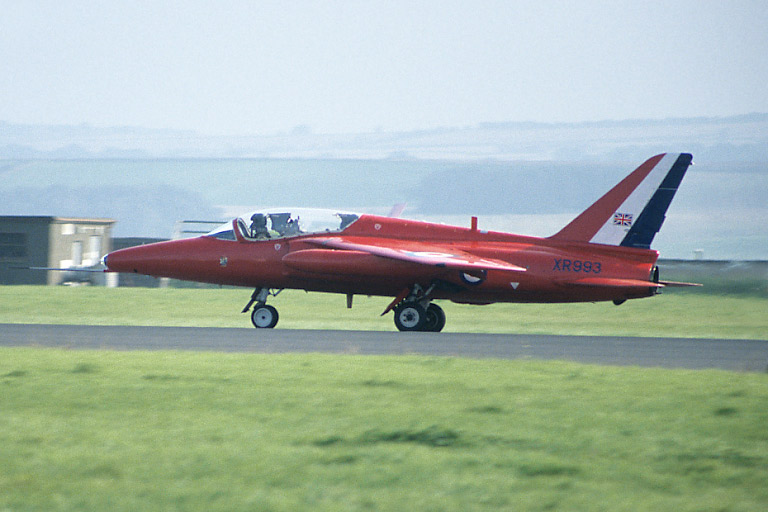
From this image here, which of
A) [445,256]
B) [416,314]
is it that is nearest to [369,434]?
[445,256]

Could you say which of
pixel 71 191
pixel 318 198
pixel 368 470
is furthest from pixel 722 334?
pixel 71 191

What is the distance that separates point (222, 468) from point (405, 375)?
4.49 meters

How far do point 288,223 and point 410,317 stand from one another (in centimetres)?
348

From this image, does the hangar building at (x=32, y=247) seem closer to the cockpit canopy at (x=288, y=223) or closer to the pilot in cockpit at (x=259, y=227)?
the cockpit canopy at (x=288, y=223)

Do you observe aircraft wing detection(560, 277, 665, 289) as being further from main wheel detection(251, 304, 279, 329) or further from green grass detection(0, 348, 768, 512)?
green grass detection(0, 348, 768, 512)

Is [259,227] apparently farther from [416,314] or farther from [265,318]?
[416,314]

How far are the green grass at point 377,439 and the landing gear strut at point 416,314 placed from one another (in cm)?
870

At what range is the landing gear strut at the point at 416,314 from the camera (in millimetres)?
20078

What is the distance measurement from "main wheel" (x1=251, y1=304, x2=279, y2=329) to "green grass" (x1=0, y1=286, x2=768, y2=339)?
2.38m

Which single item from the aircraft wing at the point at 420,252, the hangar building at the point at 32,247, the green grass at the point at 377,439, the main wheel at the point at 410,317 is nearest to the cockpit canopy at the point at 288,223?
the aircraft wing at the point at 420,252

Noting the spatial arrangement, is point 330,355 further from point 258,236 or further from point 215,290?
point 215,290

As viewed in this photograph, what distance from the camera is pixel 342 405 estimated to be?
8.75 m

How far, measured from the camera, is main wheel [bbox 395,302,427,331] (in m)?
20.0

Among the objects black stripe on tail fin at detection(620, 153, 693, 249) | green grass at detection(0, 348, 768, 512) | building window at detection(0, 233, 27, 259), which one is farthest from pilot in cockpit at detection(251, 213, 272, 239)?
building window at detection(0, 233, 27, 259)
